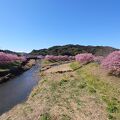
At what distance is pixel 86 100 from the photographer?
19.8m

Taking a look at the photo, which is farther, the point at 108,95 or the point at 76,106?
the point at 108,95

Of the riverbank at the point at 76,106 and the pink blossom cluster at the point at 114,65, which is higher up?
the pink blossom cluster at the point at 114,65

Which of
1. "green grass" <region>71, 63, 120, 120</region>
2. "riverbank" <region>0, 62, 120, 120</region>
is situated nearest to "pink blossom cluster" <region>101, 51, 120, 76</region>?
"green grass" <region>71, 63, 120, 120</region>

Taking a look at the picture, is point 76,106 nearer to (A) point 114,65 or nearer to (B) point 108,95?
(B) point 108,95

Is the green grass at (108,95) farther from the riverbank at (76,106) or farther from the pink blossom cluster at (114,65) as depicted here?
the pink blossom cluster at (114,65)

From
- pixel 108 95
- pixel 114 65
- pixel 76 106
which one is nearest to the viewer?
pixel 76 106

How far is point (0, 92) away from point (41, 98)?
1014cm

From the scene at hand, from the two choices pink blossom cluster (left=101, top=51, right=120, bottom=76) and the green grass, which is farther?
pink blossom cluster (left=101, top=51, right=120, bottom=76)

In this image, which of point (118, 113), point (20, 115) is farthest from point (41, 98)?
point (118, 113)

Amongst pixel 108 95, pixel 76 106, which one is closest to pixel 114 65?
pixel 108 95

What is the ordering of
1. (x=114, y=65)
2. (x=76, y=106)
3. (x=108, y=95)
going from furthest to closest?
1. (x=114, y=65)
2. (x=108, y=95)
3. (x=76, y=106)

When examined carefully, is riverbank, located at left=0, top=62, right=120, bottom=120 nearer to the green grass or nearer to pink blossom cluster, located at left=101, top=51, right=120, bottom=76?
the green grass

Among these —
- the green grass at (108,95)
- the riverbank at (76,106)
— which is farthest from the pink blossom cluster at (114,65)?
the riverbank at (76,106)

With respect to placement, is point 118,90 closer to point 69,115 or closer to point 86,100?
point 86,100
